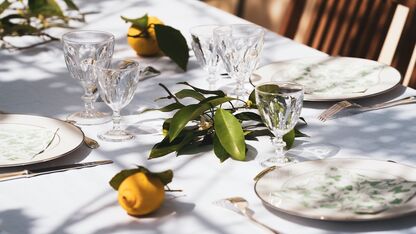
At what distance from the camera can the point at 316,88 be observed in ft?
6.03

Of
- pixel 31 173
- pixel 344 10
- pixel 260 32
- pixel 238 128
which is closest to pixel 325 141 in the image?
pixel 238 128

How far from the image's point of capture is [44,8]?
2.33 m

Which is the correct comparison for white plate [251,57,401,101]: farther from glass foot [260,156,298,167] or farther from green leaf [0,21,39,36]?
green leaf [0,21,39,36]

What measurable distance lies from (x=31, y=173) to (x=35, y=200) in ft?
0.31

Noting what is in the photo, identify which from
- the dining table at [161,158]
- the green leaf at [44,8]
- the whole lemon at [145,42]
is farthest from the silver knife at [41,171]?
the green leaf at [44,8]

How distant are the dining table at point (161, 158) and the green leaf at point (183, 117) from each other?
0.16 ft

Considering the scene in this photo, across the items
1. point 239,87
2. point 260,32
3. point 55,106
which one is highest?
point 260,32

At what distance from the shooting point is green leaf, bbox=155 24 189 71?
78.9 inches

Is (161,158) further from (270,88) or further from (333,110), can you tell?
(333,110)

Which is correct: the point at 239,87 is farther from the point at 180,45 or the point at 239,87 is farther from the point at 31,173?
the point at 31,173

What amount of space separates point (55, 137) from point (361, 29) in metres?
1.17

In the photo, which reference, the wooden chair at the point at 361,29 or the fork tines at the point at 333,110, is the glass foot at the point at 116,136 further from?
the wooden chair at the point at 361,29

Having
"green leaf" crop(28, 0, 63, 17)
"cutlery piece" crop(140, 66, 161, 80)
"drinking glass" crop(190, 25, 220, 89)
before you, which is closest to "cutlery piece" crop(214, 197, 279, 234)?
"drinking glass" crop(190, 25, 220, 89)

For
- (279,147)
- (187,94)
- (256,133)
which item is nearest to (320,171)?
(279,147)
